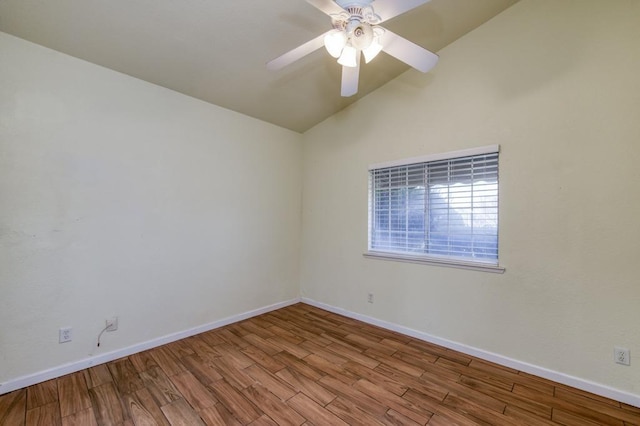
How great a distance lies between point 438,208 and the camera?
9.04 feet

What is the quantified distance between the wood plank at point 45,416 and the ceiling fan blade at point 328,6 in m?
2.87

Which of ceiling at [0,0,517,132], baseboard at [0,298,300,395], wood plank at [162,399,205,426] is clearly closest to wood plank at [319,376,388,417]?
wood plank at [162,399,205,426]

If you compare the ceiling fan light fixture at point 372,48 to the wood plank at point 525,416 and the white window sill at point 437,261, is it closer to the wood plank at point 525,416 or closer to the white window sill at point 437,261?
the white window sill at point 437,261

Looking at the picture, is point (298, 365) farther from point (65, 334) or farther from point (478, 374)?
point (65, 334)

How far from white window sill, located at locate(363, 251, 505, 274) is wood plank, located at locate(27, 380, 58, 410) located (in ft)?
9.50

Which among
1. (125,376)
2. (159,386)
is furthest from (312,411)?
(125,376)

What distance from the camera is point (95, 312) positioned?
7.40 feet

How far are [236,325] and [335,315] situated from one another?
122 cm

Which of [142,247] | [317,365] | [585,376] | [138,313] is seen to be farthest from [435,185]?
[138,313]

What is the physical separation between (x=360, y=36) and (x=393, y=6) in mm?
234

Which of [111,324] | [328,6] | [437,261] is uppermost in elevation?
[328,6]

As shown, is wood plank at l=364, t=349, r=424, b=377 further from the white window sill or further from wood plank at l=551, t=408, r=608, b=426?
the white window sill

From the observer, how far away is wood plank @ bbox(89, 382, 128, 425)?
167 cm

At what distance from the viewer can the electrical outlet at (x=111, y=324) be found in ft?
7.59
